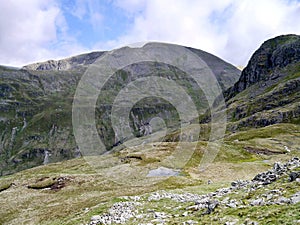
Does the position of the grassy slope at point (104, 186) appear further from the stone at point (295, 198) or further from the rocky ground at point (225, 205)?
the stone at point (295, 198)

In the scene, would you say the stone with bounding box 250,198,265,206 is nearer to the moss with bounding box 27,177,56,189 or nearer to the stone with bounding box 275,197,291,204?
the stone with bounding box 275,197,291,204

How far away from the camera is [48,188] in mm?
65000

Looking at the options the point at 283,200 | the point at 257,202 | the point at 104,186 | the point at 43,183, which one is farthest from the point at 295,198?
the point at 43,183

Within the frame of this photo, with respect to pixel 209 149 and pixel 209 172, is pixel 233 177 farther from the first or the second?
pixel 209 149

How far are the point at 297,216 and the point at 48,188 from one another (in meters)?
57.8

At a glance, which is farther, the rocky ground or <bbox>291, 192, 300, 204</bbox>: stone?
the rocky ground

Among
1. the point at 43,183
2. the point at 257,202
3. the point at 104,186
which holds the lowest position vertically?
the point at 104,186

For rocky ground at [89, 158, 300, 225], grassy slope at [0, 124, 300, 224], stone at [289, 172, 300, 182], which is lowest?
grassy slope at [0, 124, 300, 224]

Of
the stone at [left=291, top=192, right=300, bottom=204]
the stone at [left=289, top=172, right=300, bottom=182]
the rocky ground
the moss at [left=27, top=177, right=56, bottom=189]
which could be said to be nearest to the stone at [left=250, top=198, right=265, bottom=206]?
the rocky ground

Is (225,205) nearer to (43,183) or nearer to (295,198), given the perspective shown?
(295,198)

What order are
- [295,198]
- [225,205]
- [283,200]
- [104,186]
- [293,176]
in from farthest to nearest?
[104,186], [293,176], [225,205], [283,200], [295,198]

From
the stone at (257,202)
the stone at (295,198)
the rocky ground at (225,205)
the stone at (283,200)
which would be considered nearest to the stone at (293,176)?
the rocky ground at (225,205)

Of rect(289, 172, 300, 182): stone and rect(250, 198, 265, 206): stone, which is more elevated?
rect(289, 172, 300, 182): stone

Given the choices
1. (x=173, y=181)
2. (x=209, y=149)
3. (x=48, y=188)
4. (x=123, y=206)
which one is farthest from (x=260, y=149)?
(x=123, y=206)
